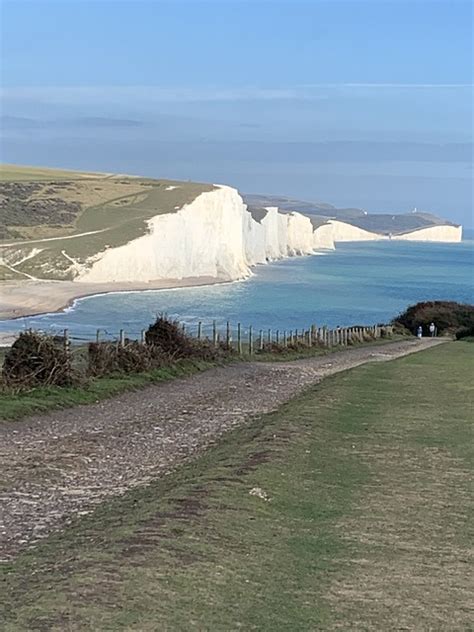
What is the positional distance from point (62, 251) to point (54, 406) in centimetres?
8498

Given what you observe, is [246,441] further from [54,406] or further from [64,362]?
[64,362]

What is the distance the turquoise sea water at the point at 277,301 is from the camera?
240 feet

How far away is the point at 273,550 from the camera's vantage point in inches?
281

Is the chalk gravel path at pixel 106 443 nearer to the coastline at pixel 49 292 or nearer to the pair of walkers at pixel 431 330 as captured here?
the pair of walkers at pixel 431 330

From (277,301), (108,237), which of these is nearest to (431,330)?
(277,301)

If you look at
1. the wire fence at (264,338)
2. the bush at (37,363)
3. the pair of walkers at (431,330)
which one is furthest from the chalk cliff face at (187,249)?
the bush at (37,363)

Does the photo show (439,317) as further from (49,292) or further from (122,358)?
(122,358)

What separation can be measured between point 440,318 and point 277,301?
118ft

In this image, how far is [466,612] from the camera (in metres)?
5.92

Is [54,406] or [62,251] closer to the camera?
[54,406]

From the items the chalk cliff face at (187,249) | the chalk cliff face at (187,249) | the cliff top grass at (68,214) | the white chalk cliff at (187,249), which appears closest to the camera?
the cliff top grass at (68,214)

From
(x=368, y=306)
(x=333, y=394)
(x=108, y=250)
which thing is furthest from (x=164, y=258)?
(x=333, y=394)

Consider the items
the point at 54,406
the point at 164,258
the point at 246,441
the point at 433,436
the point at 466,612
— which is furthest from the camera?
the point at 164,258

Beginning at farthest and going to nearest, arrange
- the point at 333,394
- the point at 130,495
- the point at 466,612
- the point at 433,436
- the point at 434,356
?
the point at 434,356 < the point at 333,394 < the point at 433,436 < the point at 130,495 < the point at 466,612
